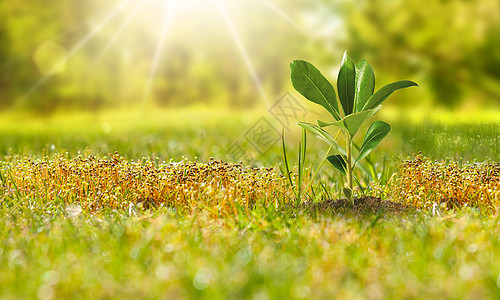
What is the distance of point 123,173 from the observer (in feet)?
10.4

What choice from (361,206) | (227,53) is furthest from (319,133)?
(227,53)

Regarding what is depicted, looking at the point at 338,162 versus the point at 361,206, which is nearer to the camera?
the point at 361,206

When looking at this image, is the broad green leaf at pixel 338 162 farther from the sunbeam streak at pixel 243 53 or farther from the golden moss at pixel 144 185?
the sunbeam streak at pixel 243 53

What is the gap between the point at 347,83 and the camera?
262cm

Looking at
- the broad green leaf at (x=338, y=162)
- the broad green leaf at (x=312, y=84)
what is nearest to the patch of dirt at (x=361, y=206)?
the broad green leaf at (x=338, y=162)

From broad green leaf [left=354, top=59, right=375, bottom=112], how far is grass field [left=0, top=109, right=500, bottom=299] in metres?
0.66

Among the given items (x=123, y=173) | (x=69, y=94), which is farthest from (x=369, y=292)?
(x=69, y=94)

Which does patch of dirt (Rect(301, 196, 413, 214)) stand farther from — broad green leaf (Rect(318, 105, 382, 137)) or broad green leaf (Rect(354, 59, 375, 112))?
broad green leaf (Rect(354, 59, 375, 112))

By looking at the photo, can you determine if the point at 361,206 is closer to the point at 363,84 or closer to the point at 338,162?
the point at 338,162

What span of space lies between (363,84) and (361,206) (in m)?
0.71

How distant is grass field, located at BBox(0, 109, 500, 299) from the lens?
5.38ft

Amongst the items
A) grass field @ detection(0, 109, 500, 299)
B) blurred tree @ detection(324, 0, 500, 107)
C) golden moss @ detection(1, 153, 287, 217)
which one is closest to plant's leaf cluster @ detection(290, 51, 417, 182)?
grass field @ detection(0, 109, 500, 299)

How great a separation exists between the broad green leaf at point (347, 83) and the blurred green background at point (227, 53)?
2.20 meters

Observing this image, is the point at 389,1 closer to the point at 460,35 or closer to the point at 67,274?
the point at 460,35
